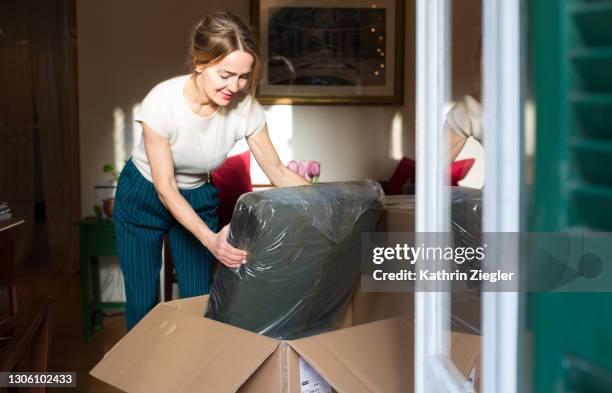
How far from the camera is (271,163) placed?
2.41m

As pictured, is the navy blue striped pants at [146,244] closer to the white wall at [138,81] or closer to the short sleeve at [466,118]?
the short sleeve at [466,118]

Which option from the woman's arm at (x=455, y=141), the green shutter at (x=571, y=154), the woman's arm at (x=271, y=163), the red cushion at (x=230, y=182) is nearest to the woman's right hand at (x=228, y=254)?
the woman's arm at (x=271, y=163)

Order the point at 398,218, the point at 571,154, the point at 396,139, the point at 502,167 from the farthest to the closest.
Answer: the point at 396,139, the point at 398,218, the point at 502,167, the point at 571,154

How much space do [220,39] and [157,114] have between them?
30cm

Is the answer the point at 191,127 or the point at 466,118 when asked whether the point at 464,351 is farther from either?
the point at 191,127

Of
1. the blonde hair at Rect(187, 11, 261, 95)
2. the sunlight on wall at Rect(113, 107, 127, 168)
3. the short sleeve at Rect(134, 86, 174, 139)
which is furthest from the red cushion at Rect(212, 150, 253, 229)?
the blonde hair at Rect(187, 11, 261, 95)

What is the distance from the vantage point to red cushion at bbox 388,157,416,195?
4.35 m

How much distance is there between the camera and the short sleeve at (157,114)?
2176 millimetres

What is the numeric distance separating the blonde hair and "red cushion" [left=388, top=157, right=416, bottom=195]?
2311 mm

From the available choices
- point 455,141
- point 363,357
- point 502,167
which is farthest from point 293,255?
point 502,167

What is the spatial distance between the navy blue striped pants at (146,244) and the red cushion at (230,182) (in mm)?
1568

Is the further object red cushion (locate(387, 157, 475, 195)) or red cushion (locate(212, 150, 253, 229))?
red cushion (locate(387, 157, 475, 195))

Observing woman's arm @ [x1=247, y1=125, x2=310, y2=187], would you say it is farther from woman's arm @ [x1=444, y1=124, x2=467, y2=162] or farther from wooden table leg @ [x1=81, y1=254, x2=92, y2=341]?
wooden table leg @ [x1=81, y1=254, x2=92, y2=341]

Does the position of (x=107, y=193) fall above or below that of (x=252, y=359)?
above
